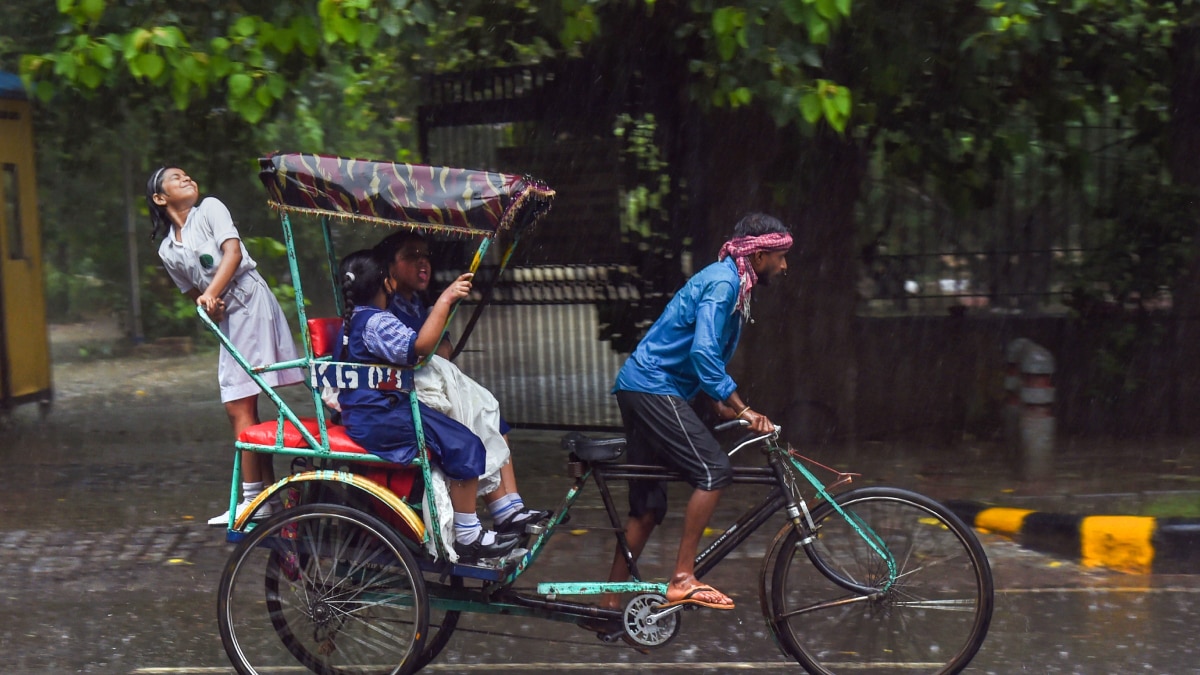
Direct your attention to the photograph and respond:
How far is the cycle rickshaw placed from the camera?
4.21 m

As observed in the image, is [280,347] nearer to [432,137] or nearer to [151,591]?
[151,591]

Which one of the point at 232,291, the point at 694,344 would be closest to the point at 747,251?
the point at 694,344

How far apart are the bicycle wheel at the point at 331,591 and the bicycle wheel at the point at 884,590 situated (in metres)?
1.25

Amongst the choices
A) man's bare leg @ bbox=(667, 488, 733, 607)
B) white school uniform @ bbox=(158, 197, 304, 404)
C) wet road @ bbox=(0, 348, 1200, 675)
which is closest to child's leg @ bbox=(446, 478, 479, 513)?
wet road @ bbox=(0, 348, 1200, 675)

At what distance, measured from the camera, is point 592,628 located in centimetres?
437

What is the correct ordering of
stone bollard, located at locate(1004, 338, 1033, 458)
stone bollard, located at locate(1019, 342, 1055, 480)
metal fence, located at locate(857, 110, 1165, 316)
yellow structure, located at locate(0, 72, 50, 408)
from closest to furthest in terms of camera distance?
stone bollard, located at locate(1019, 342, 1055, 480) < stone bollard, located at locate(1004, 338, 1033, 458) < metal fence, located at locate(857, 110, 1165, 316) < yellow structure, located at locate(0, 72, 50, 408)

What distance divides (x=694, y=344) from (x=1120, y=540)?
313 centimetres

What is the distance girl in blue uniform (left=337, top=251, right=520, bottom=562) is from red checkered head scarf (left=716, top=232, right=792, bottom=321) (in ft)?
3.12

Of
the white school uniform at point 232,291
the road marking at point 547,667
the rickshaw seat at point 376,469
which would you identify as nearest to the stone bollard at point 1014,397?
the road marking at point 547,667

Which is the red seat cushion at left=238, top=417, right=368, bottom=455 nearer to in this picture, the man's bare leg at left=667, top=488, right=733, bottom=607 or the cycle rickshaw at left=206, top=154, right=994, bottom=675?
the cycle rickshaw at left=206, top=154, right=994, bottom=675

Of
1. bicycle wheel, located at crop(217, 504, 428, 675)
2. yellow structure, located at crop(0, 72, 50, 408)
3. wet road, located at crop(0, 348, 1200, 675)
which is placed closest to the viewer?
bicycle wheel, located at crop(217, 504, 428, 675)

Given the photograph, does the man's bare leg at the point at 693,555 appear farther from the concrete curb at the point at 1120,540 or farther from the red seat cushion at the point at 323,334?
the concrete curb at the point at 1120,540

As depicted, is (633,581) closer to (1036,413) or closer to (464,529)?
(464,529)

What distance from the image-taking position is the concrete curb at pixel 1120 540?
620cm
